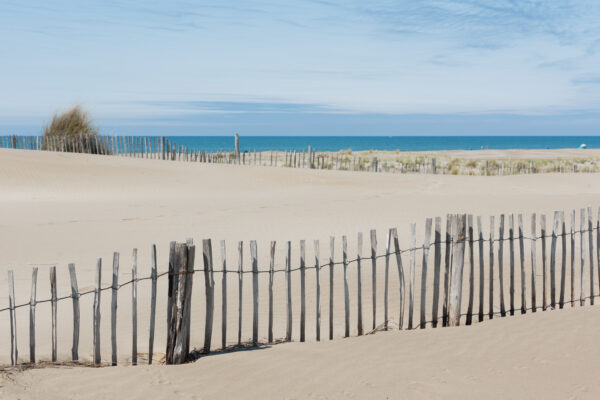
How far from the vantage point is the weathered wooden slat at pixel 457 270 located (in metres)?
5.62

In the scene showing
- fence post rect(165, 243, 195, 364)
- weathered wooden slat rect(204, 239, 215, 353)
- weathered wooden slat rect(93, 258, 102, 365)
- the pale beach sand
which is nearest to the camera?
the pale beach sand

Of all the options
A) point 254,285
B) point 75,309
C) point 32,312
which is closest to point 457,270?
point 254,285

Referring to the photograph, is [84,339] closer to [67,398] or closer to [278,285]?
[67,398]

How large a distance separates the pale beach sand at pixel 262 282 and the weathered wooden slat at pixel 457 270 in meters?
0.29

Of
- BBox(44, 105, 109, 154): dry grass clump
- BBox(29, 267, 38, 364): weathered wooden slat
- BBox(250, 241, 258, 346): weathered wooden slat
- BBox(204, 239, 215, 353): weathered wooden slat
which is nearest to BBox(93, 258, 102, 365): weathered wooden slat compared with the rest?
BBox(29, 267, 38, 364): weathered wooden slat

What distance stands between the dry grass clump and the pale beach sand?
4257 millimetres

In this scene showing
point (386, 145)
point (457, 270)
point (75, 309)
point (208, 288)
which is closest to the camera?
point (75, 309)

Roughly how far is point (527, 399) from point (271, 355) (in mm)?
1861

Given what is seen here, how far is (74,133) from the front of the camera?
81.6 ft

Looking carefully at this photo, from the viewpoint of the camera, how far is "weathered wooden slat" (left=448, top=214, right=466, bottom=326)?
562cm

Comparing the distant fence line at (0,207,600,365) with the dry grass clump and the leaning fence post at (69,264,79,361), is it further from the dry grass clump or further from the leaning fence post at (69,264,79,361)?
the dry grass clump

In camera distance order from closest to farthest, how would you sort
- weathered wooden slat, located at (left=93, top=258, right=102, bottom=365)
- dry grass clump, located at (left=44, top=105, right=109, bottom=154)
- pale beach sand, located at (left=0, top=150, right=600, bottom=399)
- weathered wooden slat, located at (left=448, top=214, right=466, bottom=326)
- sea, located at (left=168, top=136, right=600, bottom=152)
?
pale beach sand, located at (left=0, top=150, right=600, bottom=399)
weathered wooden slat, located at (left=93, top=258, right=102, bottom=365)
weathered wooden slat, located at (left=448, top=214, right=466, bottom=326)
dry grass clump, located at (left=44, top=105, right=109, bottom=154)
sea, located at (left=168, top=136, right=600, bottom=152)

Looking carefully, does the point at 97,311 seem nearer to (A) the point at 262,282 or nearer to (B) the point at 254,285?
(B) the point at 254,285

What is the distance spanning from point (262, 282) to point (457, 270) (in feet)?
8.36
